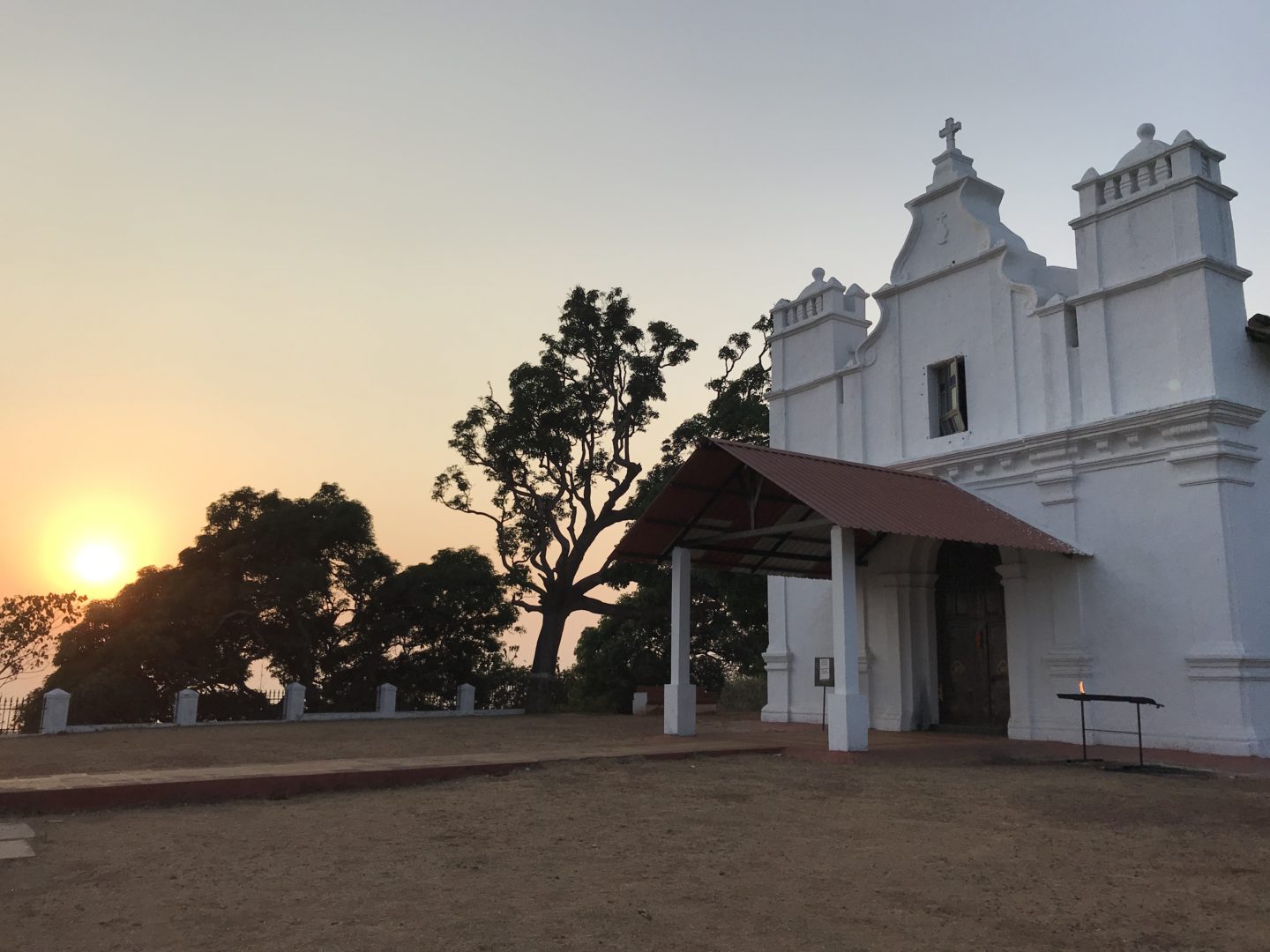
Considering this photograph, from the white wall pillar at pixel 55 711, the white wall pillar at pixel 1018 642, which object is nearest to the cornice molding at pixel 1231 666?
the white wall pillar at pixel 1018 642

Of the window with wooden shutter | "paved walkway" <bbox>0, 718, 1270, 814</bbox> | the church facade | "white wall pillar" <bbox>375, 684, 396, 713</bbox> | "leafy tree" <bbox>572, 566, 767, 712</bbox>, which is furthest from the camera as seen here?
"leafy tree" <bbox>572, 566, 767, 712</bbox>

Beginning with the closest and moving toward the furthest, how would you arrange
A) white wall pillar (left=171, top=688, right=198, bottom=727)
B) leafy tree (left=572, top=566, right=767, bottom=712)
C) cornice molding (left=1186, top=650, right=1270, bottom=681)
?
cornice molding (left=1186, top=650, right=1270, bottom=681) < white wall pillar (left=171, top=688, right=198, bottom=727) < leafy tree (left=572, top=566, right=767, bottom=712)

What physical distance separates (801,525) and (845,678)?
2084 millimetres

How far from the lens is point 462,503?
84.1ft

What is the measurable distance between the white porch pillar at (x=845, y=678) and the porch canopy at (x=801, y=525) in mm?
13

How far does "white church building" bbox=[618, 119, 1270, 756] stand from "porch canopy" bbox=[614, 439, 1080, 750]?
0.04 m

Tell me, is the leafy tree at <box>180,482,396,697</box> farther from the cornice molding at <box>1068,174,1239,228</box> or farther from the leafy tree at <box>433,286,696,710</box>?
the cornice molding at <box>1068,174,1239,228</box>

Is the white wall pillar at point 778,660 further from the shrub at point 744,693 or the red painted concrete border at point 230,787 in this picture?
the shrub at point 744,693

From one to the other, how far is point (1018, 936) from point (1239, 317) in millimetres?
11406

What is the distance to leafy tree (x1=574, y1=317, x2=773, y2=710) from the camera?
25391 millimetres

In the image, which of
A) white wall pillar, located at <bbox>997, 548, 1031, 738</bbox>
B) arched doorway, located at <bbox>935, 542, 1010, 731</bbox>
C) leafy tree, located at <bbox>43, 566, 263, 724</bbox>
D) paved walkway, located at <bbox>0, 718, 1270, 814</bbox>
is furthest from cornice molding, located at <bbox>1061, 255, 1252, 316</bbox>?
leafy tree, located at <bbox>43, 566, 263, 724</bbox>

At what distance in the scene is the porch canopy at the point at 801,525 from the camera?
1152 centimetres

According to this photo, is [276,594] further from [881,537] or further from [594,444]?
[881,537]

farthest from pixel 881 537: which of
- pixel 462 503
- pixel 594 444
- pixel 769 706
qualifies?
pixel 462 503
